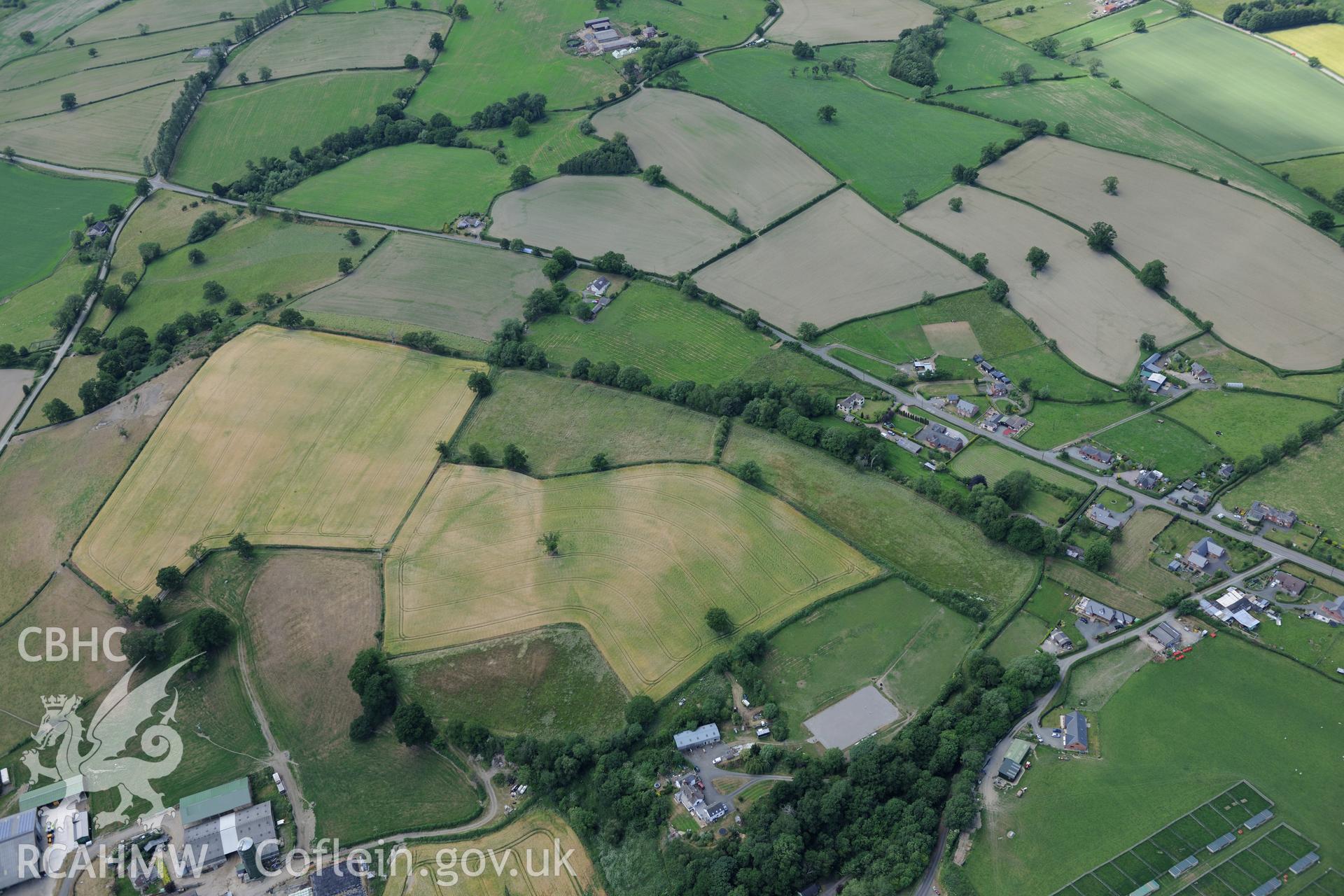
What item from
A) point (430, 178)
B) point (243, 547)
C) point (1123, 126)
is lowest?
point (243, 547)

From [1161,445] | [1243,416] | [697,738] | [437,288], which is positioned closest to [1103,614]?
[1161,445]

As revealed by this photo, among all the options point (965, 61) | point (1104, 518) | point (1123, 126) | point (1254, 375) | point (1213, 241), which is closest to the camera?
point (1104, 518)

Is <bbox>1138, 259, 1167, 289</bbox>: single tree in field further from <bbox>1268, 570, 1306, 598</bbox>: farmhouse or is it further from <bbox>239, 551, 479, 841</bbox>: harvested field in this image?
<bbox>239, 551, 479, 841</bbox>: harvested field

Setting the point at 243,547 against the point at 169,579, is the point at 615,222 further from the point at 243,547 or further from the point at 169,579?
the point at 169,579

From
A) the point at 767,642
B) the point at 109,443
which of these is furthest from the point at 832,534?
the point at 109,443

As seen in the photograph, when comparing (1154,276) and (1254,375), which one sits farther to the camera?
(1154,276)

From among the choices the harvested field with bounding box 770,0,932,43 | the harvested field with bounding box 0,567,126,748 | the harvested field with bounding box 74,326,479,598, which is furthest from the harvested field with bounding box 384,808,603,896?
the harvested field with bounding box 770,0,932,43

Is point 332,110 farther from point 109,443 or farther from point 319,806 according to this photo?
point 319,806
